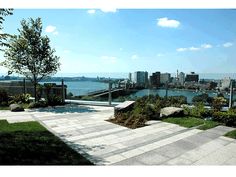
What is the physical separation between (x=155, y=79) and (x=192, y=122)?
4555 millimetres

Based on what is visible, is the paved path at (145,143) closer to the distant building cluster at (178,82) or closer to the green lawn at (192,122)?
the green lawn at (192,122)

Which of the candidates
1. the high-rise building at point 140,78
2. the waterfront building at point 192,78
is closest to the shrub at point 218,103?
the waterfront building at point 192,78

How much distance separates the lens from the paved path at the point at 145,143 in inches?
199

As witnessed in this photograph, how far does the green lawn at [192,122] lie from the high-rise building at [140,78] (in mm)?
3941

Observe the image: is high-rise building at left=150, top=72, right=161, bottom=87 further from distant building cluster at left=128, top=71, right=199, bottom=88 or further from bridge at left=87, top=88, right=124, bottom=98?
bridge at left=87, top=88, right=124, bottom=98

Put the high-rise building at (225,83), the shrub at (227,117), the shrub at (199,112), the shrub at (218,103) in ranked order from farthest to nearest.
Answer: the high-rise building at (225,83)
the shrub at (218,103)
the shrub at (199,112)
the shrub at (227,117)

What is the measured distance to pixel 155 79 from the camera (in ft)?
41.0

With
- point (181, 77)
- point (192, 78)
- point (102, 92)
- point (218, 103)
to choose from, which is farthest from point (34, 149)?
point (192, 78)

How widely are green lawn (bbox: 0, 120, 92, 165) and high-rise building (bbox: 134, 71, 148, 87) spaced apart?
253 inches

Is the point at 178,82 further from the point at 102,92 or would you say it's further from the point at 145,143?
the point at 145,143

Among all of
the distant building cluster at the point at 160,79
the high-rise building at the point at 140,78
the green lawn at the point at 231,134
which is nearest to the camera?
the green lawn at the point at 231,134

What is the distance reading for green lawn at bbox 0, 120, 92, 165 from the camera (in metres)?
4.79

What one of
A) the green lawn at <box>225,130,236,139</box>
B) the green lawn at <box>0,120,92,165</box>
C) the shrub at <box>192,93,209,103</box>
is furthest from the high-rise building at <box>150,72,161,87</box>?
the green lawn at <box>0,120,92,165</box>
